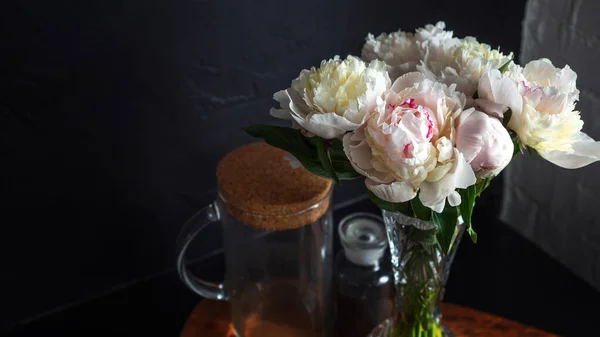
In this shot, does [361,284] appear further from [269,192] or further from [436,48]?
[436,48]

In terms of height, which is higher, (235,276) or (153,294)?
(235,276)

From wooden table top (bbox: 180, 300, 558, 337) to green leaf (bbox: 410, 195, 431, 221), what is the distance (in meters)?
0.32

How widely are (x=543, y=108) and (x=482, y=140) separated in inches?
2.3

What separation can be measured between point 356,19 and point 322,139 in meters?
0.41

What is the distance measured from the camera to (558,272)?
96 cm

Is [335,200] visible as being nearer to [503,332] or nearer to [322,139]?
[503,332]

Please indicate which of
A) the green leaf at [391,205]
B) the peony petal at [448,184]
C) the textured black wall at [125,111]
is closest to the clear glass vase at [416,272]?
the green leaf at [391,205]

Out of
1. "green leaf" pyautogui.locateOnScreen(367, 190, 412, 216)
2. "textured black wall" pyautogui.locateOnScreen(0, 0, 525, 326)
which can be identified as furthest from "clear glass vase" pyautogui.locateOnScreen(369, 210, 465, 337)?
"textured black wall" pyautogui.locateOnScreen(0, 0, 525, 326)

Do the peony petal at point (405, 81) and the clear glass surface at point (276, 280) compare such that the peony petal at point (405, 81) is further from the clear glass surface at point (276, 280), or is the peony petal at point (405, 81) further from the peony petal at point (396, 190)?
the clear glass surface at point (276, 280)

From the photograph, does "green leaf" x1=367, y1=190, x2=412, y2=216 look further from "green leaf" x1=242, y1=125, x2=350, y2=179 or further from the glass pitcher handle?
the glass pitcher handle

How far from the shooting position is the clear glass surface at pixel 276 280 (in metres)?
0.74

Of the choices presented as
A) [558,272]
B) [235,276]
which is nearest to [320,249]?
[235,276]

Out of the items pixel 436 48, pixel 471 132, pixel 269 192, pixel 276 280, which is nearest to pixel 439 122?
pixel 471 132

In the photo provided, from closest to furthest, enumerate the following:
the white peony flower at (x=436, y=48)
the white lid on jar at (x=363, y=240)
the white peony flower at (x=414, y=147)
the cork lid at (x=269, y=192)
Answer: the white peony flower at (x=414, y=147) → the white peony flower at (x=436, y=48) → the cork lid at (x=269, y=192) → the white lid on jar at (x=363, y=240)
